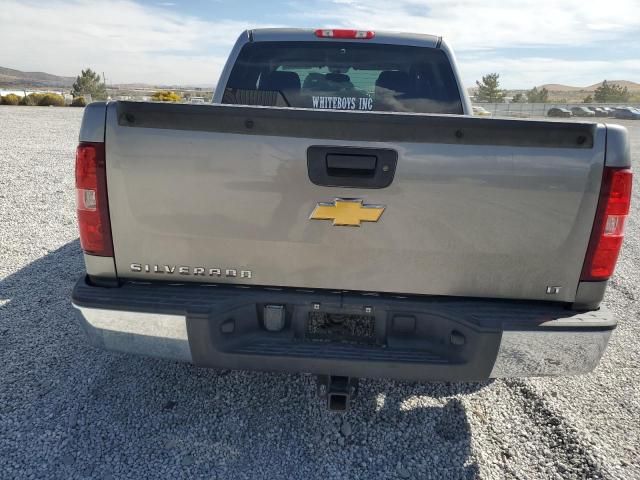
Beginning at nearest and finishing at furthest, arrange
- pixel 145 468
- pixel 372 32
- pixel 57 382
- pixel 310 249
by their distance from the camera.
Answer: pixel 310 249
pixel 145 468
pixel 57 382
pixel 372 32

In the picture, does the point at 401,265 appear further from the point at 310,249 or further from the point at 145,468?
the point at 145,468

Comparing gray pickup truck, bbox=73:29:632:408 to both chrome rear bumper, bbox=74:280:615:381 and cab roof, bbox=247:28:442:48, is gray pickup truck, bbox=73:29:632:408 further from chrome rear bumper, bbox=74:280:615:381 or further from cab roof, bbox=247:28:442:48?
cab roof, bbox=247:28:442:48

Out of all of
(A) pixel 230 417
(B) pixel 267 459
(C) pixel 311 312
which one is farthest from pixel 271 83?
(B) pixel 267 459

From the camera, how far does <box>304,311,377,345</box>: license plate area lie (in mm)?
2164

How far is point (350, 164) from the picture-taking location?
1977 mm

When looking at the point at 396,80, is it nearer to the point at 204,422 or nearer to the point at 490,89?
the point at 204,422

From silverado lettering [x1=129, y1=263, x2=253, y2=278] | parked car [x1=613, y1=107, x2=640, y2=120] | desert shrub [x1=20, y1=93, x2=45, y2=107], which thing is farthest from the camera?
parked car [x1=613, y1=107, x2=640, y2=120]

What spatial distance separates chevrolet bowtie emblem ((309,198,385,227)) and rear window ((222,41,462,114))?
71.0 inches

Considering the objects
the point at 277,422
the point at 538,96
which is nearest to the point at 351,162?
the point at 277,422

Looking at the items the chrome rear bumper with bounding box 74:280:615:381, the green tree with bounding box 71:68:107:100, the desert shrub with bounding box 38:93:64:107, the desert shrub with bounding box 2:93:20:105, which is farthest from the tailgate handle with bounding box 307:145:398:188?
the green tree with bounding box 71:68:107:100

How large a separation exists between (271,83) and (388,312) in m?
2.29

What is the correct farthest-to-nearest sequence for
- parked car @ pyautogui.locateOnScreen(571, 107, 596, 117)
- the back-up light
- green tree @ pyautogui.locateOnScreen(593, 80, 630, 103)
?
green tree @ pyautogui.locateOnScreen(593, 80, 630, 103)
parked car @ pyautogui.locateOnScreen(571, 107, 596, 117)
the back-up light

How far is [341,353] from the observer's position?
209cm

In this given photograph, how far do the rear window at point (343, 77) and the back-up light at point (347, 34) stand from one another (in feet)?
0.17
